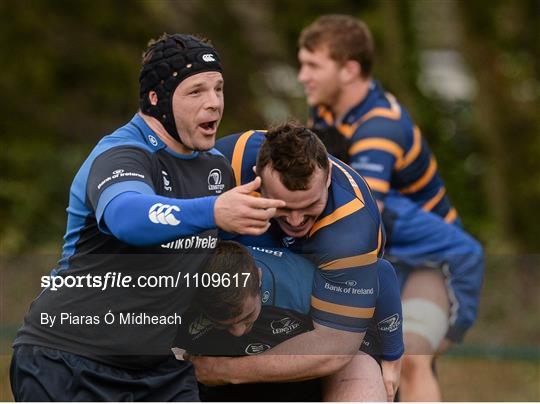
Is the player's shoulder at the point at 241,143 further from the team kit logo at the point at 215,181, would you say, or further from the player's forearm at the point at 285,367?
the player's forearm at the point at 285,367

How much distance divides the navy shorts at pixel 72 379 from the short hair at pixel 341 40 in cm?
289

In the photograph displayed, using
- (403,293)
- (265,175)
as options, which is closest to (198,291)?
(265,175)

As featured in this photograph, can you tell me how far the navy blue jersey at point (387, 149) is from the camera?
6406 millimetres

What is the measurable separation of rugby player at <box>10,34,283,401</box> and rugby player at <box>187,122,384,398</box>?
30 centimetres

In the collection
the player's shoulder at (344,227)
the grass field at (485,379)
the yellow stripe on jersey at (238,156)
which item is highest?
the yellow stripe on jersey at (238,156)

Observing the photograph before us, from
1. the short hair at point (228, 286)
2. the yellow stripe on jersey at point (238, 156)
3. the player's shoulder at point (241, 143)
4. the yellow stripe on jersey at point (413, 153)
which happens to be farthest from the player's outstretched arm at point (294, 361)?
the yellow stripe on jersey at point (413, 153)

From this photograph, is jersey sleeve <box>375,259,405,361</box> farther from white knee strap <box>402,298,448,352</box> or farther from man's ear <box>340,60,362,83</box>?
man's ear <box>340,60,362,83</box>

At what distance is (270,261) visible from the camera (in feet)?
15.9

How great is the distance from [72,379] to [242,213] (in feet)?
3.47

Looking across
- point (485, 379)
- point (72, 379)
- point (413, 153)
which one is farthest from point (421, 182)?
point (485, 379)

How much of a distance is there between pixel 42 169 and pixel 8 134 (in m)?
0.76

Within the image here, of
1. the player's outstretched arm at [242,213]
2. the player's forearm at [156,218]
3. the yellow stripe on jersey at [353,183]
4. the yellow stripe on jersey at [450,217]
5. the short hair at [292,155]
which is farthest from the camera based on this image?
the yellow stripe on jersey at [450,217]

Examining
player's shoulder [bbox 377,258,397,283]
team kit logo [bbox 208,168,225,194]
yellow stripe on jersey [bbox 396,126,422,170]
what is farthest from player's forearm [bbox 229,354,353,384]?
yellow stripe on jersey [bbox 396,126,422,170]

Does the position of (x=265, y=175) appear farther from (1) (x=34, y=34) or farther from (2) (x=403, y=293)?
(1) (x=34, y=34)
